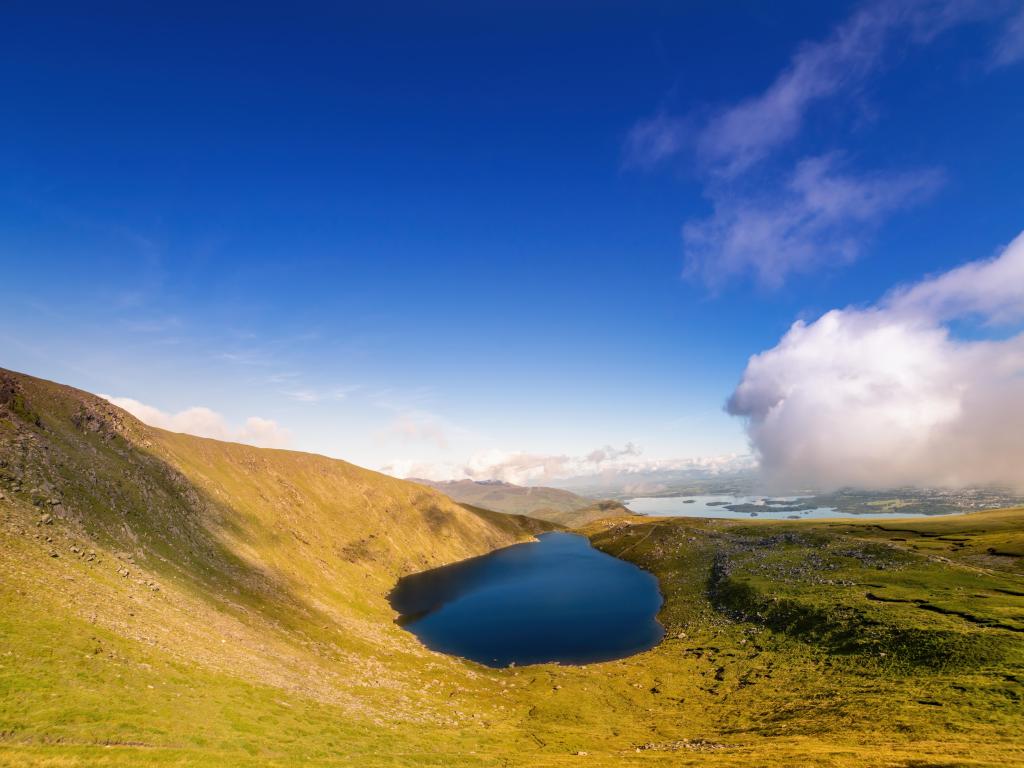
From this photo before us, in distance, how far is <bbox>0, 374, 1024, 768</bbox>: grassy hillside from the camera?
34.2 m

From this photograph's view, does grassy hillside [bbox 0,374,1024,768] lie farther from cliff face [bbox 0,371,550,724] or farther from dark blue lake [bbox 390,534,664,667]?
dark blue lake [bbox 390,534,664,667]

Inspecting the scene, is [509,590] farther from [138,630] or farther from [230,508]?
[138,630]

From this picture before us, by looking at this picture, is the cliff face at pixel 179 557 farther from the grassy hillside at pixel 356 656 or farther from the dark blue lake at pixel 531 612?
the dark blue lake at pixel 531 612

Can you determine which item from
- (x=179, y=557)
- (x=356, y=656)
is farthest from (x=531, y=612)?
(x=179, y=557)

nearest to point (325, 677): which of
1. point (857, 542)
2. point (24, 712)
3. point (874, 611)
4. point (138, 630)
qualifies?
point (138, 630)

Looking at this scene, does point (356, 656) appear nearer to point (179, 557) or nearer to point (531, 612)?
point (179, 557)

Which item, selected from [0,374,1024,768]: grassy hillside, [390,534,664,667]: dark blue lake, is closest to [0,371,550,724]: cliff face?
[0,374,1024,768]: grassy hillside

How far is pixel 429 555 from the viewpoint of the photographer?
185875 mm

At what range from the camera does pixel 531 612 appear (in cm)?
12675

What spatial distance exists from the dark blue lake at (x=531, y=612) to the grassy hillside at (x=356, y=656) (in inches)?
341

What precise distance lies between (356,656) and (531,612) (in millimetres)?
63380

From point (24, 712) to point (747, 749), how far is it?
195ft

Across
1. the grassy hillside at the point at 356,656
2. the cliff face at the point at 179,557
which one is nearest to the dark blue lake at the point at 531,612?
the grassy hillside at the point at 356,656

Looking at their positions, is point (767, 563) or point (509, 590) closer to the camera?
point (767, 563)
